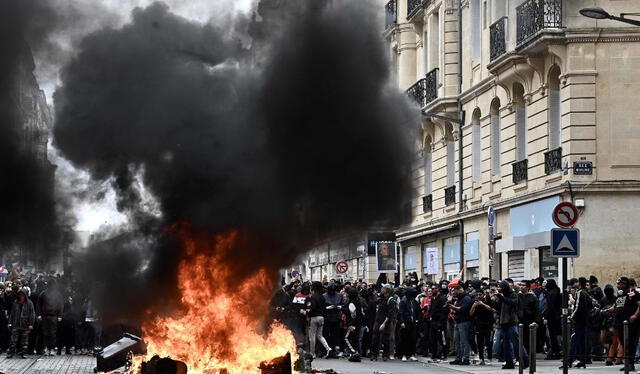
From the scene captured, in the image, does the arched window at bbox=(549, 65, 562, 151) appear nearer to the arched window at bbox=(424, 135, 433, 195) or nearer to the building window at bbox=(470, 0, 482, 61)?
the building window at bbox=(470, 0, 482, 61)

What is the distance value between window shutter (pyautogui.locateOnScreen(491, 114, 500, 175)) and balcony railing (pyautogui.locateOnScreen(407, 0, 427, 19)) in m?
7.46

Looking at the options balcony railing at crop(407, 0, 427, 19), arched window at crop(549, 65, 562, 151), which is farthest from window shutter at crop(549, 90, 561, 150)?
balcony railing at crop(407, 0, 427, 19)

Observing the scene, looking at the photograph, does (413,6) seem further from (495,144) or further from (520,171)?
(520,171)

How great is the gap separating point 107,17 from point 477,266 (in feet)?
71.3

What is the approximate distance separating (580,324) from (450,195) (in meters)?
18.6

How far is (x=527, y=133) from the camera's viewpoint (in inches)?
1486

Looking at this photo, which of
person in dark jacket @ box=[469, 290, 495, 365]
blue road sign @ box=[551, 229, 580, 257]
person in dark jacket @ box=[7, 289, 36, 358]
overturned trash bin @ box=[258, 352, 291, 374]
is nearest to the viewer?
overturned trash bin @ box=[258, 352, 291, 374]

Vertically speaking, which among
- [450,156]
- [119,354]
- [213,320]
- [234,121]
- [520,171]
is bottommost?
[119,354]

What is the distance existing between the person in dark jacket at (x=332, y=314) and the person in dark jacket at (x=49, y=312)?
629 cm

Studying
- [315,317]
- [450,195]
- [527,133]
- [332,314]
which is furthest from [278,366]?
[450,195]

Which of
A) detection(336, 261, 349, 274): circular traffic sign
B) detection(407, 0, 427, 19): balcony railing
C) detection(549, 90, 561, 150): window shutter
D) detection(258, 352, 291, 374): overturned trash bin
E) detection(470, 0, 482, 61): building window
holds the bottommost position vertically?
detection(258, 352, 291, 374): overturned trash bin

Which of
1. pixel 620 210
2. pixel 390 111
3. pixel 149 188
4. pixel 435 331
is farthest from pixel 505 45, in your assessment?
pixel 149 188

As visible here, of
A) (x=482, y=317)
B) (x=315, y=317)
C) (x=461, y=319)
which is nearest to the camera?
(x=461, y=319)

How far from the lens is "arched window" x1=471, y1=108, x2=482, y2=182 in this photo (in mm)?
43031
